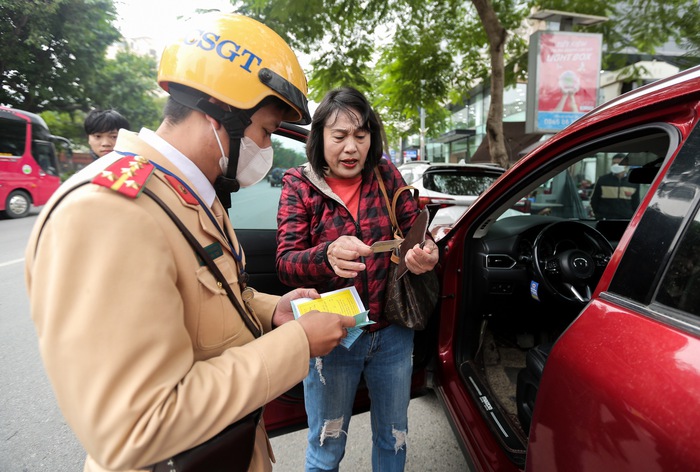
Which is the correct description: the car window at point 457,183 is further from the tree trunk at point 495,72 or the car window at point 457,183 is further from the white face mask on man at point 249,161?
the white face mask on man at point 249,161

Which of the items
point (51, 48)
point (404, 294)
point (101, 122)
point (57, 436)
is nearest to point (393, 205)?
point (404, 294)

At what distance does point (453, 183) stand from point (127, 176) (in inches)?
217

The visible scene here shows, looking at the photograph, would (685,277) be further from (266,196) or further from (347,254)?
(266,196)

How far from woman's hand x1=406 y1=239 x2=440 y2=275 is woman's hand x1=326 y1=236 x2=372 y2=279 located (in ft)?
0.52

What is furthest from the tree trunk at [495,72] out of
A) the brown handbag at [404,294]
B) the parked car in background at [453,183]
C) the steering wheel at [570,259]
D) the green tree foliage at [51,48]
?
the green tree foliage at [51,48]

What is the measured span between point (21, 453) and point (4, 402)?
27.2 inches

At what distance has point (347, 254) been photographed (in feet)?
4.35

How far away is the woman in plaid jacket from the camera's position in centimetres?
155

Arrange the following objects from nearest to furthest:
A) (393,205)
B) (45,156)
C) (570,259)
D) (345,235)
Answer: (345,235) < (393,205) < (570,259) < (45,156)

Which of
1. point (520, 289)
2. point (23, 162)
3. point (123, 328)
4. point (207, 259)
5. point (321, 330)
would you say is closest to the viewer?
point (123, 328)

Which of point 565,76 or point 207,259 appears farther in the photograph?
point 565,76

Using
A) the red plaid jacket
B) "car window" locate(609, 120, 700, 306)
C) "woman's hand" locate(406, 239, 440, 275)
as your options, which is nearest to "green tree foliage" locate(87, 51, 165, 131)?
the red plaid jacket

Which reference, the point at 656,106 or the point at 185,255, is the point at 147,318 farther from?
the point at 656,106

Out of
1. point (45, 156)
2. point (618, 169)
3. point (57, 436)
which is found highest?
point (45, 156)
